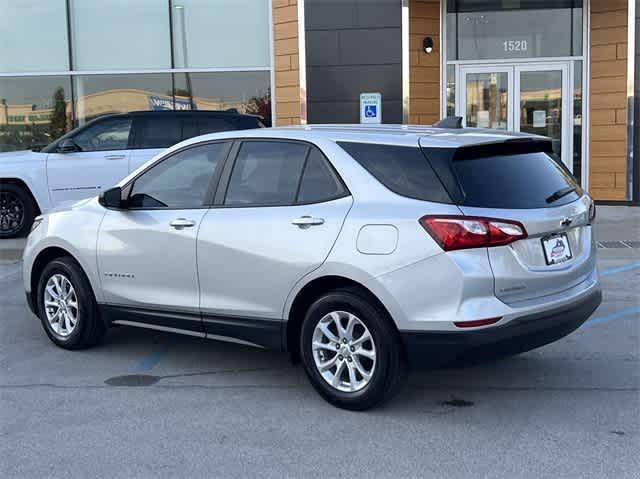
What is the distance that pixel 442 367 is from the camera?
15.0ft

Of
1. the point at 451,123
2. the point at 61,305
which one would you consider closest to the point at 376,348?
the point at 451,123

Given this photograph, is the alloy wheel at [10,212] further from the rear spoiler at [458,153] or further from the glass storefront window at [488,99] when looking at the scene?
the rear spoiler at [458,153]

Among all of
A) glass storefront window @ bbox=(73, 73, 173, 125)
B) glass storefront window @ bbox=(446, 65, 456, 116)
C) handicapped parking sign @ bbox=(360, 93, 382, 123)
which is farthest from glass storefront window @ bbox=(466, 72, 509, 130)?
glass storefront window @ bbox=(73, 73, 173, 125)

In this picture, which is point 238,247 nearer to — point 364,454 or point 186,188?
point 186,188

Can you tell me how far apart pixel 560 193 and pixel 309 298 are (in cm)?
164

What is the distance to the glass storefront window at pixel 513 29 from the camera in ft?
48.3

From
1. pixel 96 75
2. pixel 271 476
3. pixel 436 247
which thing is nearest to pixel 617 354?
pixel 436 247

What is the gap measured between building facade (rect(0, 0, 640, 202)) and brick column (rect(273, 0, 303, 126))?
2cm

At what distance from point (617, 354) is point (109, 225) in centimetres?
378

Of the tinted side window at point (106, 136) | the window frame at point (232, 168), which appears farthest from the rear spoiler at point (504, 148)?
the tinted side window at point (106, 136)

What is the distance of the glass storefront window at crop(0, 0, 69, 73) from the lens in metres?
15.5

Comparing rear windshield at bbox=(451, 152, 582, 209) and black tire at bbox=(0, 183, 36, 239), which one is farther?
black tire at bbox=(0, 183, 36, 239)

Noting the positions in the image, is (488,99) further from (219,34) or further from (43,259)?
(43,259)

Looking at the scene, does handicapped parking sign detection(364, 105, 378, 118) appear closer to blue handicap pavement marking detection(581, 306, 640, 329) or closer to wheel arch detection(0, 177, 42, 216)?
wheel arch detection(0, 177, 42, 216)
